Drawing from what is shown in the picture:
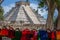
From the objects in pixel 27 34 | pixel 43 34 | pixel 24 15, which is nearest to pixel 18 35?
pixel 27 34

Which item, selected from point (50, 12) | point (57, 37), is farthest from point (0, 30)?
point (50, 12)

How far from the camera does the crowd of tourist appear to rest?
541 inches

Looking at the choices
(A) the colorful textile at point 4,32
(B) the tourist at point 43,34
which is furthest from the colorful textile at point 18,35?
(B) the tourist at point 43,34

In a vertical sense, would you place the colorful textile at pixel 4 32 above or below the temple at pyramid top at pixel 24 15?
above

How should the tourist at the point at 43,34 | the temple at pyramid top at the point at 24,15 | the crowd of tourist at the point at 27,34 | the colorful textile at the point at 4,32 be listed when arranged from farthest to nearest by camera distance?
the temple at pyramid top at the point at 24,15 < the tourist at the point at 43,34 < the crowd of tourist at the point at 27,34 < the colorful textile at the point at 4,32

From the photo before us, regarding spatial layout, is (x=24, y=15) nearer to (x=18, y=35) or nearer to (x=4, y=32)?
(x=18, y=35)

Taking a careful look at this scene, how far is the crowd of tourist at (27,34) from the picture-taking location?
1374cm

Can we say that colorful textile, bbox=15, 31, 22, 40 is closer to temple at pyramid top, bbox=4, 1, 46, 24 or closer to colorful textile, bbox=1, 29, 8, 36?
colorful textile, bbox=1, 29, 8, 36

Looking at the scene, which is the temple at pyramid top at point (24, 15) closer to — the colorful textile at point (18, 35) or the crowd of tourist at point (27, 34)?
the crowd of tourist at point (27, 34)

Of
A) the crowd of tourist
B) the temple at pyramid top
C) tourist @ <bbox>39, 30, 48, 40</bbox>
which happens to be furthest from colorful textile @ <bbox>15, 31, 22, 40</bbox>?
the temple at pyramid top

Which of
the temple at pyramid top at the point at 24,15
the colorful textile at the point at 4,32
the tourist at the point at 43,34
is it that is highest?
the colorful textile at the point at 4,32

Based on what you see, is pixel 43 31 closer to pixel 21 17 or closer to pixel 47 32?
pixel 47 32

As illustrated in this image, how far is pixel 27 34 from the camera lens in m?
14.0

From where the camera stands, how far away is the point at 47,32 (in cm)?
1398
